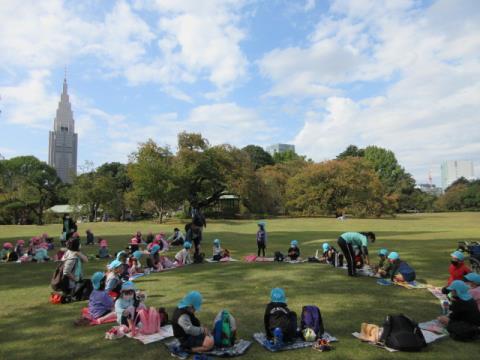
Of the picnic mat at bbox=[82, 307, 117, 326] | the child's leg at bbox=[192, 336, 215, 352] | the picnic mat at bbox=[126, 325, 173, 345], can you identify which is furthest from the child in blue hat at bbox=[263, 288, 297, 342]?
the picnic mat at bbox=[82, 307, 117, 326]

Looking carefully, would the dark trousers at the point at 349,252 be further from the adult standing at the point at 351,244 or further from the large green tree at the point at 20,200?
the large green tree at the point at 20,200

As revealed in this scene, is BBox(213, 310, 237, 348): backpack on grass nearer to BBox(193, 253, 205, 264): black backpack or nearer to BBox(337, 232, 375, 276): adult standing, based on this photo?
BBox(337, 232, 375, 276): adult standing

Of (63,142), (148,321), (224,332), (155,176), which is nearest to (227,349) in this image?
(224,332)

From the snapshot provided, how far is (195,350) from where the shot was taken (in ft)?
17.0

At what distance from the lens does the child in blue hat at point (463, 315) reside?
218 inches

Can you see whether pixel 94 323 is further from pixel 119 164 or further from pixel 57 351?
pixel 119 164

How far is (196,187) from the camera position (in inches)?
1697

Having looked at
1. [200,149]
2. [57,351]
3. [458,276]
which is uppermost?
[200,149]

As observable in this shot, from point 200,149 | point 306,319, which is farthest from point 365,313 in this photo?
point 200,149

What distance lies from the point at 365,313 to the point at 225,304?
2771 millimetres

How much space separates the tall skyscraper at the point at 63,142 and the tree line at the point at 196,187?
196ft

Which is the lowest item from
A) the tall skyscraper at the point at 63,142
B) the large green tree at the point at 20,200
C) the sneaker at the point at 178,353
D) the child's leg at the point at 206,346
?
the sneaker at the point at 178,353

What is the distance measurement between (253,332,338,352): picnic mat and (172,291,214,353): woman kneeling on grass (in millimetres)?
788

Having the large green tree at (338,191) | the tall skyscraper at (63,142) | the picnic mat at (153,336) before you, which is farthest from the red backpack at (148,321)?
the tall skyscraper at (63,142)
